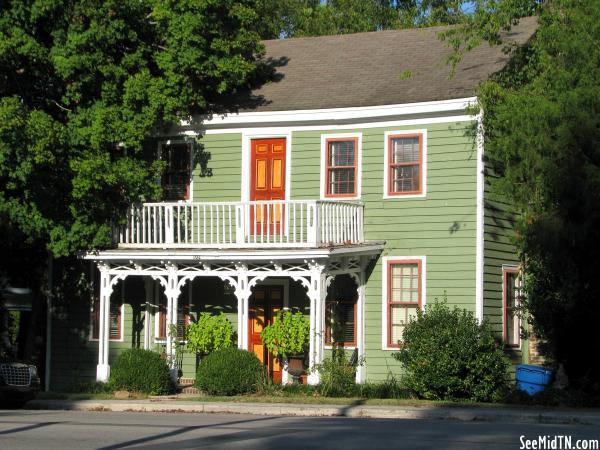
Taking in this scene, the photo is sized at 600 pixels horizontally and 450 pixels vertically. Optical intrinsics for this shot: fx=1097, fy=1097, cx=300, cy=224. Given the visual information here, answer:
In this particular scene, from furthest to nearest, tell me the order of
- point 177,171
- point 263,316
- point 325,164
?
point 177,171, point 263,316, point 325,164

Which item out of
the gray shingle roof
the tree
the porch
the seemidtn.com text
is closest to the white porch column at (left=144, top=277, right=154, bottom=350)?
the porch

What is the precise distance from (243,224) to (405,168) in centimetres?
400

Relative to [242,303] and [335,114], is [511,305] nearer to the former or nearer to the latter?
[335,114]

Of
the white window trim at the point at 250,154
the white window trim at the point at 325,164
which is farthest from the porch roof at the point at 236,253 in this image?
the white window trim at the point at 250,154

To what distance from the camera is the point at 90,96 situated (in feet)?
83.7

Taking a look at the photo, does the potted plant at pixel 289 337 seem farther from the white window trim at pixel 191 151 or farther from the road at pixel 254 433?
the road at pixel 254 433

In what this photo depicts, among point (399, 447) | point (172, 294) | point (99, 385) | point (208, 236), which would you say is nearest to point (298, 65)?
point (208, 236)

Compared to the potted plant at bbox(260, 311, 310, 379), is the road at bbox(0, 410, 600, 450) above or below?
below

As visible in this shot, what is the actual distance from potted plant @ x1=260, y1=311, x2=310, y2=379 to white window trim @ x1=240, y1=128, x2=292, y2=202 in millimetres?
3087

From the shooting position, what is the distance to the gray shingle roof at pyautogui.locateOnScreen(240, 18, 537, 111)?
2528cm

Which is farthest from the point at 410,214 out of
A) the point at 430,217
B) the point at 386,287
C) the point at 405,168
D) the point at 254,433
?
the point at 254,433

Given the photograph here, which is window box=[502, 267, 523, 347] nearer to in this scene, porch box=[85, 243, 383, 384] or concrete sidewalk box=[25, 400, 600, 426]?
porch box=[85, 243, 383, 384]

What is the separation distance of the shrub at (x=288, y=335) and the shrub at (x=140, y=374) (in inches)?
97.2

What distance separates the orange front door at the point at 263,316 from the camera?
26.7 meters
